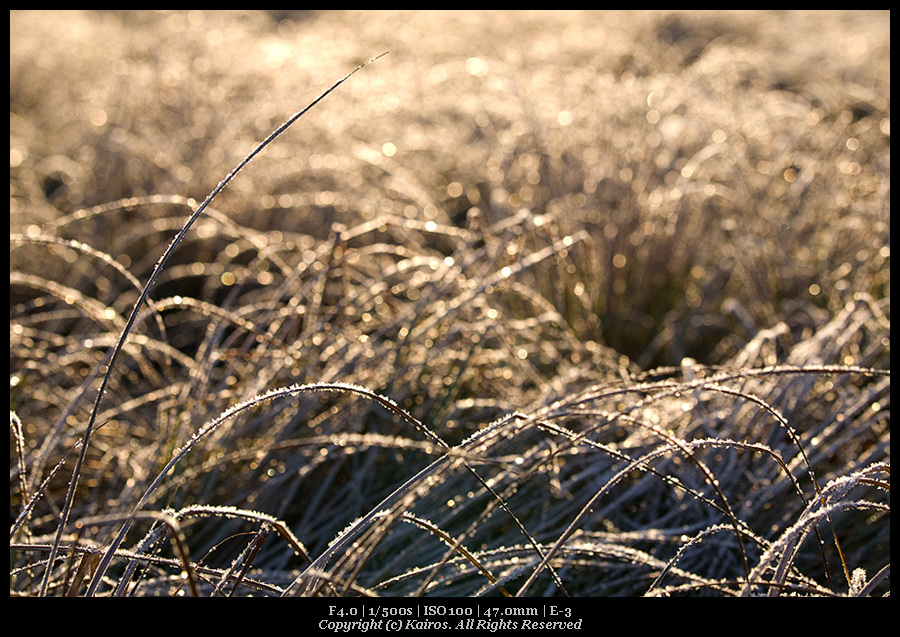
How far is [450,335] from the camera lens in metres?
1.24

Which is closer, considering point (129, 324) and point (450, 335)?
point (129, 324)

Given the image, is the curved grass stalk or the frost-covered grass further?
the frost-covered grass

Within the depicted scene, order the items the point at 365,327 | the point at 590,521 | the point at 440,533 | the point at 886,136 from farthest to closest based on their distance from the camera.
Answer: the point at 886,136
the point at 365,327
the point at 590,521
the point at 440,533

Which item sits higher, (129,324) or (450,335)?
(129,324)

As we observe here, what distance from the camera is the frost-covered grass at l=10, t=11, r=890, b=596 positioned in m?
0.90

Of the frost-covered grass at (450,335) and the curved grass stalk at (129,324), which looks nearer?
the curved grass stalk at (129,324)

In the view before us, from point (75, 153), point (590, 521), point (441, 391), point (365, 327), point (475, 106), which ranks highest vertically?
point (475, 106)

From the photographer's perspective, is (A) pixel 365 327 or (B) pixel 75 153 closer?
(A) pixel 365 327

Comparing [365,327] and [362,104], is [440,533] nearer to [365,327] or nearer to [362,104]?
[365,327]

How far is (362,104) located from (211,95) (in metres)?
0.51

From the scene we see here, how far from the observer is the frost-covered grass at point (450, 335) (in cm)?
90

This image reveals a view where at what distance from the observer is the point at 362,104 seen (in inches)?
106

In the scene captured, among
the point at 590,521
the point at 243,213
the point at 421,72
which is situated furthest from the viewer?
the point at 421,72
